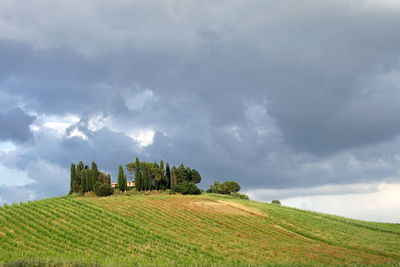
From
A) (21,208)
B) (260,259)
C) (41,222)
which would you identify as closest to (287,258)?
(260,259)

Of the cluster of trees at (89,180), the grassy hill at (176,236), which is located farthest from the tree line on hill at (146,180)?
the grassy hill at (176,236)

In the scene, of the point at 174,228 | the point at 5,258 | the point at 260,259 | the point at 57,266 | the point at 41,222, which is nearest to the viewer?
the point at 57,266

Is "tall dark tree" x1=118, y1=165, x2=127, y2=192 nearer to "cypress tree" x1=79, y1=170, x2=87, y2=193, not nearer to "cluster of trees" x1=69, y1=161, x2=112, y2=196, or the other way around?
"cluster of trees" x1=69, y1=161, x2=112, y2=196

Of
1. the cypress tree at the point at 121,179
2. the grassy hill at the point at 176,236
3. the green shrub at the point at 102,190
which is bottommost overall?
the grassy hill at the point at 176,236

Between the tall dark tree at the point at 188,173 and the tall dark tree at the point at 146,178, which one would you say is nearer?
the tall dark tree at the point at 146,178

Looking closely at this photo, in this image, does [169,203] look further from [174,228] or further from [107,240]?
[107,240]

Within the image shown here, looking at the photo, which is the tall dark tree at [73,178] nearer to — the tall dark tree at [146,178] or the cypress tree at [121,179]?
the cypress tree at [121,179]

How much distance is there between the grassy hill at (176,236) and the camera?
1604 inches

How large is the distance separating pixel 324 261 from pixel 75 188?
9212 cm

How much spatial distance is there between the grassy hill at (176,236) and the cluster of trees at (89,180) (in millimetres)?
34411

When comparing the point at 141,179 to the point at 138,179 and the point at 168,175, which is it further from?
the point at 168,175

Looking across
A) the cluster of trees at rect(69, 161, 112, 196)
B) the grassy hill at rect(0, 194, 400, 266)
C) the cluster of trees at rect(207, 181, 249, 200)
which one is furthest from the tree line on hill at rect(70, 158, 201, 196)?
the grassy hill at rect(0, 194, 400, 266)

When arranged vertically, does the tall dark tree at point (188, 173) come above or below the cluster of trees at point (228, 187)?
above

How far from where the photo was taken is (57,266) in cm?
1959
